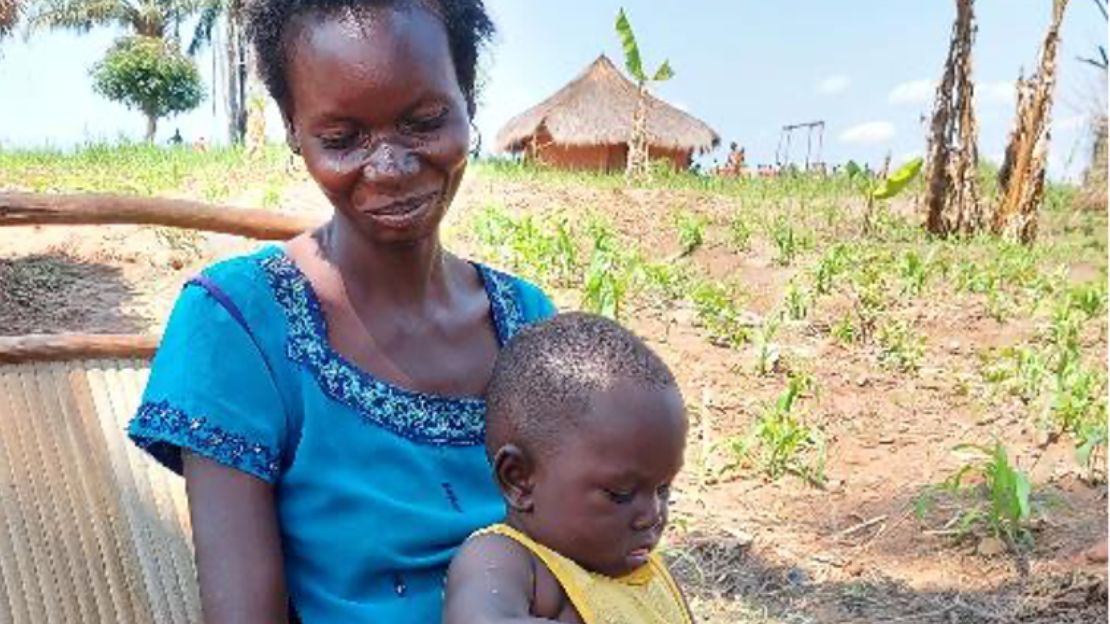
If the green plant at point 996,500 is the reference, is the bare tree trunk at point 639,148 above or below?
above

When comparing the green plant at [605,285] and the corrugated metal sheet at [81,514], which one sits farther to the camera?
the green plant at [605,285]

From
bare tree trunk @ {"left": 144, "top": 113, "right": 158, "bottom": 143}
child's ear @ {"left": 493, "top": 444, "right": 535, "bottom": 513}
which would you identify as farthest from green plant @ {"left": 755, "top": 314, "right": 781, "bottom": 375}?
bare tree trunk @ {"left": 144, "top": 113, "right": 158, "bottom": 143}

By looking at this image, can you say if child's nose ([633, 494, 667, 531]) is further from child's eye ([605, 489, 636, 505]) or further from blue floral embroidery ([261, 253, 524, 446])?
blue floral embroidery ([261, 253, 524, 446])

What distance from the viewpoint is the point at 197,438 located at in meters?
1.18

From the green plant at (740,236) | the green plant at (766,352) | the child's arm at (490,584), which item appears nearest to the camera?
the child's arm at (490,584)

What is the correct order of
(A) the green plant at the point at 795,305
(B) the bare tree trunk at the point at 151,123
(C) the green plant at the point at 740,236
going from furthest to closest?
1. (B) the bare tree trunk at the point at 151,123
2. (C) the green plant at the point at 740,236
3. (A) the green plant at the point at 795,305

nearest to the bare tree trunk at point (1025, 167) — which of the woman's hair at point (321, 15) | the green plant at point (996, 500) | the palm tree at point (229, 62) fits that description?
the green plant at point (996, 500)

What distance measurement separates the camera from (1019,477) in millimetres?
3895

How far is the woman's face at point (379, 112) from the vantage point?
1.21m

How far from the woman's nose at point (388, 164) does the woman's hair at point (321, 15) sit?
0.12m

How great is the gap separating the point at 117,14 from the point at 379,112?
1266 inches

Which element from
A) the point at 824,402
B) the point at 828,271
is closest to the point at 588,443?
the point at 824,402

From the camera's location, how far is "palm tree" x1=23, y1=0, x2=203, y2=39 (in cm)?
2922

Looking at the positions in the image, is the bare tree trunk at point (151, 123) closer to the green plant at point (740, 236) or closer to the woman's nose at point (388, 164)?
the green plant at point (740, 236)
